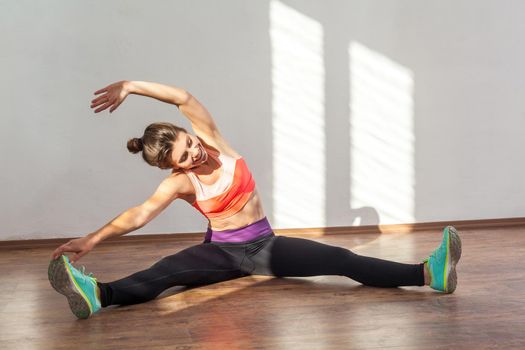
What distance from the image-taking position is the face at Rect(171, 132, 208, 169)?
296cm

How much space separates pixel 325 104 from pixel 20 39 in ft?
5.47

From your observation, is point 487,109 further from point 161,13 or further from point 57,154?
point 57,154

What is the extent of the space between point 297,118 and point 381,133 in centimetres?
48

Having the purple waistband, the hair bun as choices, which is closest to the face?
the hair bun

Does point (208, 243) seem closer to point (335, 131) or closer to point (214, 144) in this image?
point (214, 144)

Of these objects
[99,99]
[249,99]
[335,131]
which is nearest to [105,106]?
[99,99]

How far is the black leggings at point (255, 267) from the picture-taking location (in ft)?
10.0

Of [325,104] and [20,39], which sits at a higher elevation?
[20,39]

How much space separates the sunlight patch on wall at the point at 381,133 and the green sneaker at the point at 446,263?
1.63 meters

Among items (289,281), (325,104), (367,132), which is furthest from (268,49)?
(289,281)

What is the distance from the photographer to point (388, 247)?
4.15 metres

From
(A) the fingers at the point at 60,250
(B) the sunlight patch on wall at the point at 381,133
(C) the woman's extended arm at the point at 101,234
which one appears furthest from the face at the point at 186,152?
(B) the sunlight patch on wall at the point at 381,133

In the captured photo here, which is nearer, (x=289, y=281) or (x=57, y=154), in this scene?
(x=289, y=281)

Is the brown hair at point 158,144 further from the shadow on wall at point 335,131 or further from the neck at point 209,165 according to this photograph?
the shadow on wall at point 335,131
